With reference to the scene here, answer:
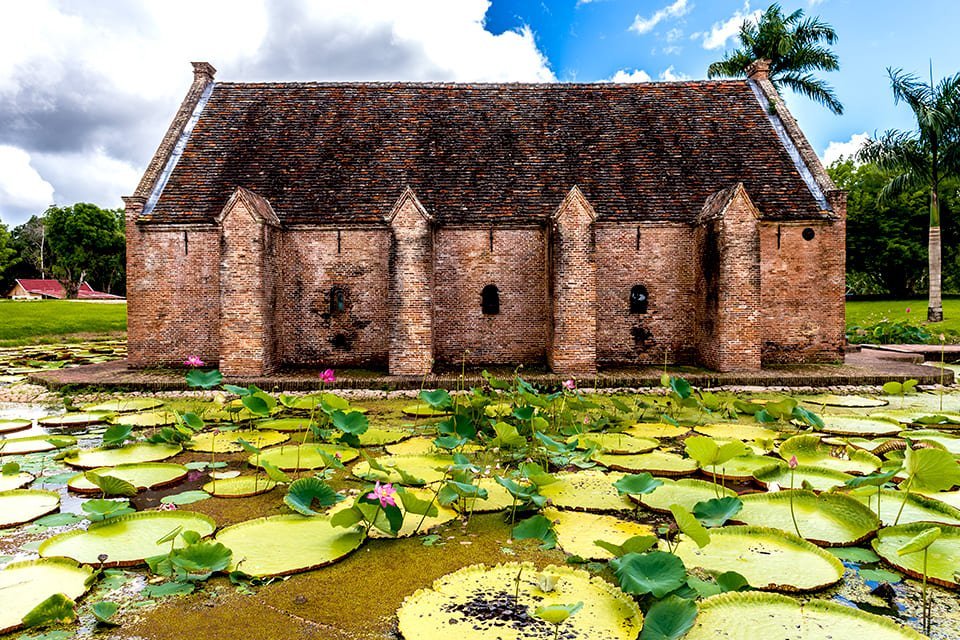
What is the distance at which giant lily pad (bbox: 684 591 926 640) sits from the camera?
344cm

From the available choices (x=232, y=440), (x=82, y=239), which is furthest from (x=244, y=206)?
(x=82, y=239)

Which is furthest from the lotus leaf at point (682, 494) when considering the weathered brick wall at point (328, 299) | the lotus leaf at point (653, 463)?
the weathered brick wall at point (328, 299)

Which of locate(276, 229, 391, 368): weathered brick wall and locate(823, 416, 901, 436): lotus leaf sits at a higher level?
locate(276, 229, 391, 368): weathered brick wall

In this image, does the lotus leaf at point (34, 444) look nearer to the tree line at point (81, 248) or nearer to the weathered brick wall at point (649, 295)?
the weathered brick wall at point (649, 295)

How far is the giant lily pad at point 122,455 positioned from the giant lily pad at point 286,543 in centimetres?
299

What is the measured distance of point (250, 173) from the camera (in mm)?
16500

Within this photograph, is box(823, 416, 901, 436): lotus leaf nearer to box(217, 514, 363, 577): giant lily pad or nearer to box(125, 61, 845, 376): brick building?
box(125, 61, 845, 376): brick building

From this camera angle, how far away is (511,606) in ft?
12.7

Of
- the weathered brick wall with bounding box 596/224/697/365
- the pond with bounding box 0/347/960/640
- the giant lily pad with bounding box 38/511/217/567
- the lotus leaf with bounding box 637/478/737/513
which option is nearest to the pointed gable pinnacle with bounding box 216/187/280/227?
the pond with bounding box 0/347/960/640

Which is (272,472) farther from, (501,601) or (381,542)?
(501,601)

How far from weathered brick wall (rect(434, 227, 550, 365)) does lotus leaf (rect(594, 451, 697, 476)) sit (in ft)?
28.4

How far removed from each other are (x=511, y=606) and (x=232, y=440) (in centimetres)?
601

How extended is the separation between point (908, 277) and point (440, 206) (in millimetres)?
47086

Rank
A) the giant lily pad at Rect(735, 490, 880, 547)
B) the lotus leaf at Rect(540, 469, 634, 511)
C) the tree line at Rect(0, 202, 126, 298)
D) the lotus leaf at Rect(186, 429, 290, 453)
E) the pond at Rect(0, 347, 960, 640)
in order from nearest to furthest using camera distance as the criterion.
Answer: the pond at Rect(0, 347, 960, 640), the giant lily pad at Rect(735, 490, 880, 547), the lotus leaf at Rect(540, 469, 634, 511), the lotus leaf at Rect(186, 429, 290, 453), the tree line at Rect(0, 202, 126, 298)
